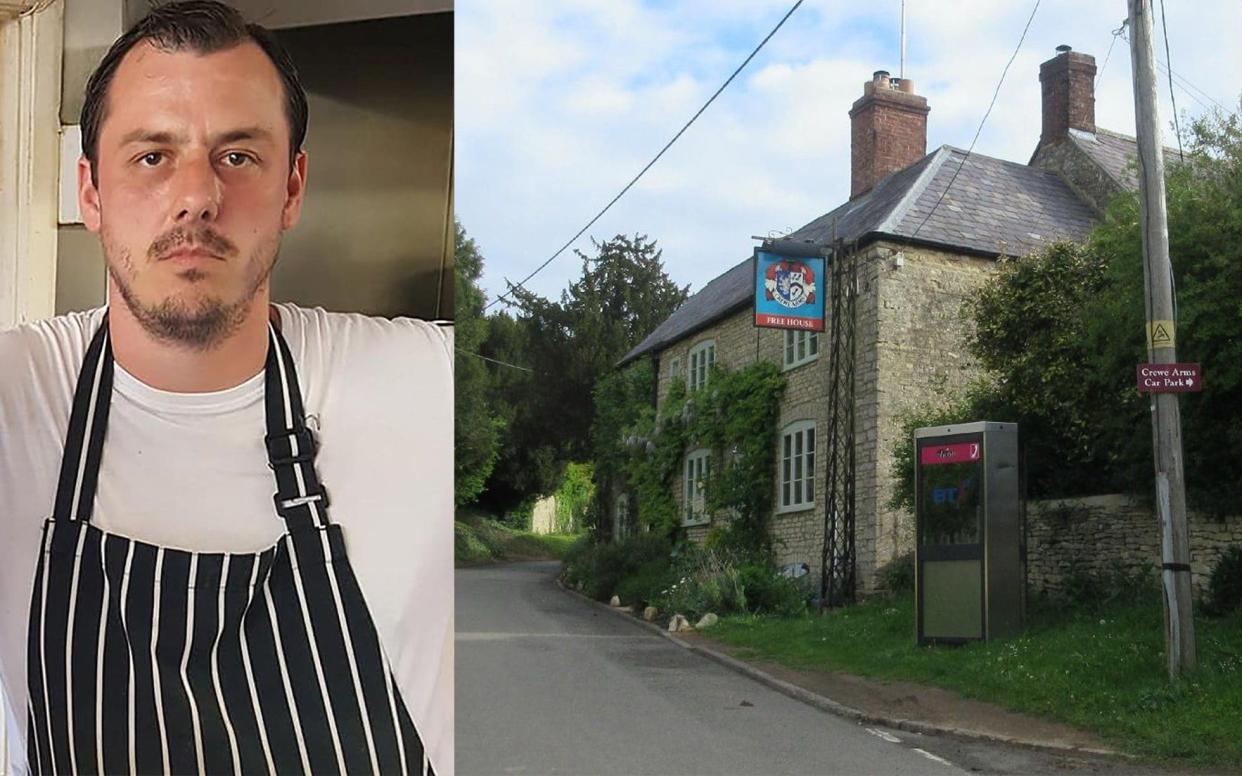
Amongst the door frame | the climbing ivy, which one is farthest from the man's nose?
the climbing ivy

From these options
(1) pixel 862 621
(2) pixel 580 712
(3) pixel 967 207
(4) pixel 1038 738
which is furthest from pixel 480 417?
(4) pixel 1038 738

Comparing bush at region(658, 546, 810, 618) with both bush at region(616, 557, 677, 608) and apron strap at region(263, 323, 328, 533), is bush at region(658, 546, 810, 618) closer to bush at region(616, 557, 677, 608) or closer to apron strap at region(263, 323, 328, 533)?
bush at region(616, 557, 677, 608)

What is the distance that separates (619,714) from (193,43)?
1.39 meters

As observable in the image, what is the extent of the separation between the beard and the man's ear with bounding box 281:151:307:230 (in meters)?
0.05

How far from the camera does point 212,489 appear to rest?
227 centimetres

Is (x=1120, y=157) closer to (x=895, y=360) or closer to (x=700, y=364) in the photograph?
(x=895, y=360)

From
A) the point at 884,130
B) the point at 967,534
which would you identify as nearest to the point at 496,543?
the point at 967,534

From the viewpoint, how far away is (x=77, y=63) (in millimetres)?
2473

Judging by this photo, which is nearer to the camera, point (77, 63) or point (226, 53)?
point (226, 53)

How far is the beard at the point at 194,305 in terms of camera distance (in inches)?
90.4

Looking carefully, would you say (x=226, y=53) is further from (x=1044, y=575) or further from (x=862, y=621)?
(x=1044, y=575)

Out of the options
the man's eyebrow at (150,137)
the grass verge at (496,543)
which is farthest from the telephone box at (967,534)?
the man's eyebrow at (150,137)

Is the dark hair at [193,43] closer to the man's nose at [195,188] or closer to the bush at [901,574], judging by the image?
the man's nose at [195,188]

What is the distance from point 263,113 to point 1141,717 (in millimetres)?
1732
